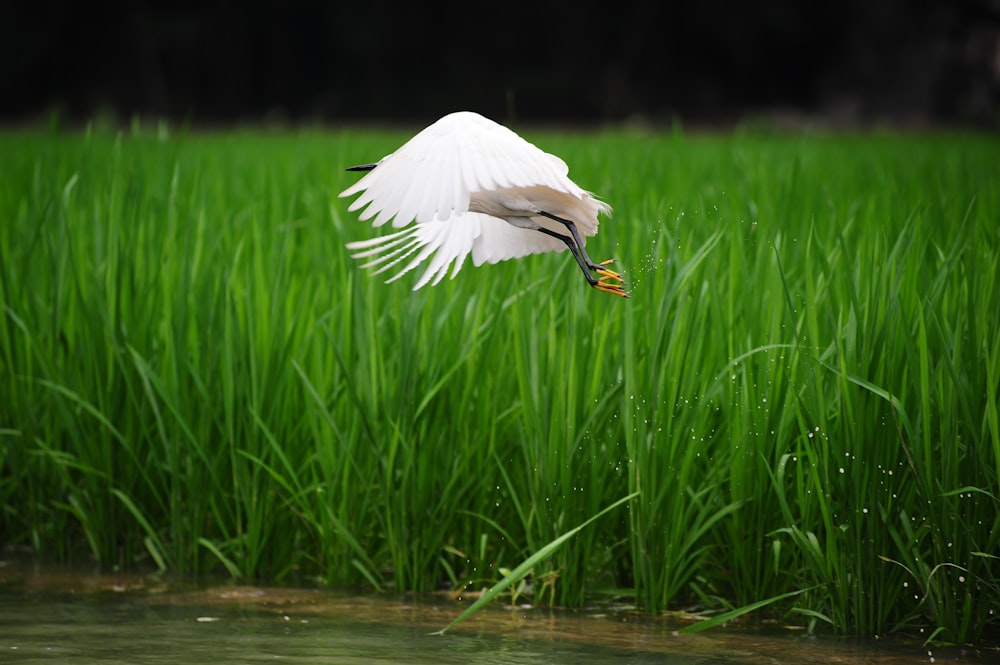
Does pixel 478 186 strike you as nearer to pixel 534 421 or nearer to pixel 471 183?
pixel 471 183

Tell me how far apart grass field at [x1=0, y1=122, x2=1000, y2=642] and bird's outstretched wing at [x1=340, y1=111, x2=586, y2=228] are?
2.87ft

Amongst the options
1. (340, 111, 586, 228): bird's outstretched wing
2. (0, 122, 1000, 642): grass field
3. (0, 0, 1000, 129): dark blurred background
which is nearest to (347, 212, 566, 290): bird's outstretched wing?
(340, 111, 586, 228): bird's outstretched wing

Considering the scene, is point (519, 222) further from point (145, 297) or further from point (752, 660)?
point (145, 297)

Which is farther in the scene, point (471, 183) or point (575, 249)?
point (575, 249)

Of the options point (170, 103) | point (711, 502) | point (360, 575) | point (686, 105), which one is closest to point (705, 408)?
point (711, 502)

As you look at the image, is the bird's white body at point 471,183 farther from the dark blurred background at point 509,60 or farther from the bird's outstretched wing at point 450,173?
the dark blurred background at point 509,60

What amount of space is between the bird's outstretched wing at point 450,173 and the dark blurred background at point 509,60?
22.4m

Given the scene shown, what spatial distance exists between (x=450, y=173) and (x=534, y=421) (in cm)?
101

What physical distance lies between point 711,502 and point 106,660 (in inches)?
49.2

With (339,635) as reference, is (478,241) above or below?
above

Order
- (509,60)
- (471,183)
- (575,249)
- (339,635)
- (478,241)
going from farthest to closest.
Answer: (509,60) < (339,635) < (478,241) < (575,249) < (471,183)

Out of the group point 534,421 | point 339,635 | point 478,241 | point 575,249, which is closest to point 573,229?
point 575,249

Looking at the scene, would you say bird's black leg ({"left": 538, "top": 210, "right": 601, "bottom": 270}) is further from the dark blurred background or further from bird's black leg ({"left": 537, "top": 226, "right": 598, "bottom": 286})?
the dark blurred background

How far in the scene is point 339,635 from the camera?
2.49 meters
